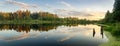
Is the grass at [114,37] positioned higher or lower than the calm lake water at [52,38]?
higher

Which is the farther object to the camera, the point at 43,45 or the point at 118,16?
the point at 118,16

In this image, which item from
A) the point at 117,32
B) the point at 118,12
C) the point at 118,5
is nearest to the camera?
the point at 117,32

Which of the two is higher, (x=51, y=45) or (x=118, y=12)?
(x=118, y=12)

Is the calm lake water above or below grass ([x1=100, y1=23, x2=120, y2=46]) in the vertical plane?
below

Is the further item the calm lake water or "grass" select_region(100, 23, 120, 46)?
the calm lake water

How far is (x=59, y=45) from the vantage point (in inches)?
1788

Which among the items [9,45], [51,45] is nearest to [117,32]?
[51,45]

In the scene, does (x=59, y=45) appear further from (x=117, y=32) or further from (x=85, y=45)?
(x=117, y=32)

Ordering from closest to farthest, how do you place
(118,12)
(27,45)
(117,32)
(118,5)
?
(27,45), (117,32), (118,12), (118,5)

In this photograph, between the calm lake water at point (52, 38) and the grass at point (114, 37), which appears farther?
the calm lake water at point (52, 38)

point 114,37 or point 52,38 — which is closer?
point 114,37

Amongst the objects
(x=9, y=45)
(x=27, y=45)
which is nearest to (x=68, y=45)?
(x=27, y=45)

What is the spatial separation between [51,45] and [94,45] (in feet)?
29.6

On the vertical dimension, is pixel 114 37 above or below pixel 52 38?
→ above
